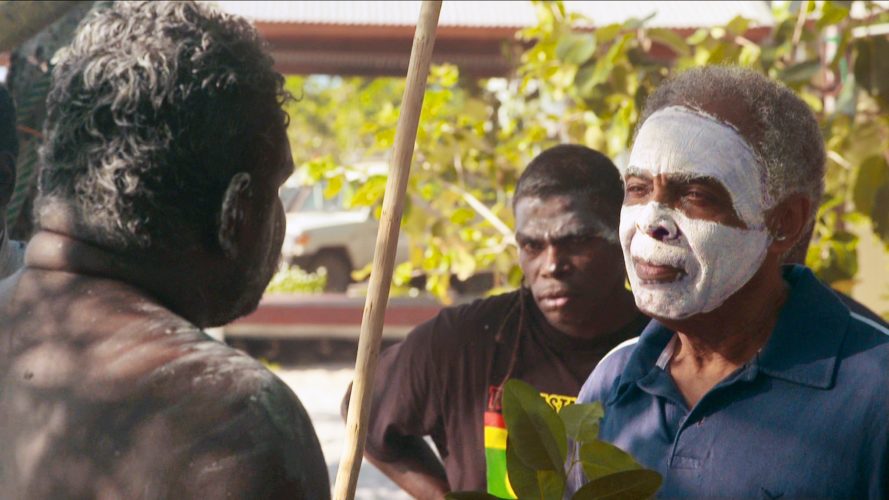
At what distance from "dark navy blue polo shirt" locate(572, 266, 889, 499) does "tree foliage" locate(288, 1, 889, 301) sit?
1970 mm

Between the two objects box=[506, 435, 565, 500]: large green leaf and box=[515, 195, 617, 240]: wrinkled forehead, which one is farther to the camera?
box=[515, 195, 617, 240]: wrinkled forehead

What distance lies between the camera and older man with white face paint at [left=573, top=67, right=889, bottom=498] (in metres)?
2.13

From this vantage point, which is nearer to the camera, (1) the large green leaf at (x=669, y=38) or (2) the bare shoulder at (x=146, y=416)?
(2) the bare shoulder at (x=146, y=416)

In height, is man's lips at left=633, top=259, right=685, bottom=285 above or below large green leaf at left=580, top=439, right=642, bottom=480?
above

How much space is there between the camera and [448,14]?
8.45m

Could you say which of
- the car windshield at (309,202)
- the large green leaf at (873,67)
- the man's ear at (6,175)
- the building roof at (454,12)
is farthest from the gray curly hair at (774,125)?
the car windshield at (309,202)

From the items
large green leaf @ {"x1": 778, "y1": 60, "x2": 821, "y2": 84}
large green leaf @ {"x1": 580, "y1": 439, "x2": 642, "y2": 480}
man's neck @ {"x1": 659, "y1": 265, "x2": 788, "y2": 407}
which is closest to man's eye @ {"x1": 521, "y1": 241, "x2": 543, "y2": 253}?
man's neck @ {"x1": 659, "y1": 265, "x2": 788, "y2": 407}

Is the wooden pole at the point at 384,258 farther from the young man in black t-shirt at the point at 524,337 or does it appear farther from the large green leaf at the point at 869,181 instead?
the large green leaf at the point at 869,181

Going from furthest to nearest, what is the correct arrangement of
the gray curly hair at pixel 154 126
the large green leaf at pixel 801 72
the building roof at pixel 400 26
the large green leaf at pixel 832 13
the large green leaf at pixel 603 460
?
1. the building roof at pixel 400 26
2. the large green leaf at pixel 801 72
3. the large green leaf at pixel 832 13
4. the large green leaf at pixel 603 460
5. the gray curly hair at pixel 154 126

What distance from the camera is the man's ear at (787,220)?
7.56ft

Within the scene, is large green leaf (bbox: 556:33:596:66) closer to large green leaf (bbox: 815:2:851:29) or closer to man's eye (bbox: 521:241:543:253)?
large green leaf (bbox: 815:2:851:29)

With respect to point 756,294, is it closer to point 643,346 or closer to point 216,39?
point 643,346

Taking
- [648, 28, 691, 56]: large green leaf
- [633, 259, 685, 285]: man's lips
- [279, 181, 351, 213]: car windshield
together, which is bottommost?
[279, 181, 351, 213]: car windshield

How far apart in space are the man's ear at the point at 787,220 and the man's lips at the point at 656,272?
7.0 inches
